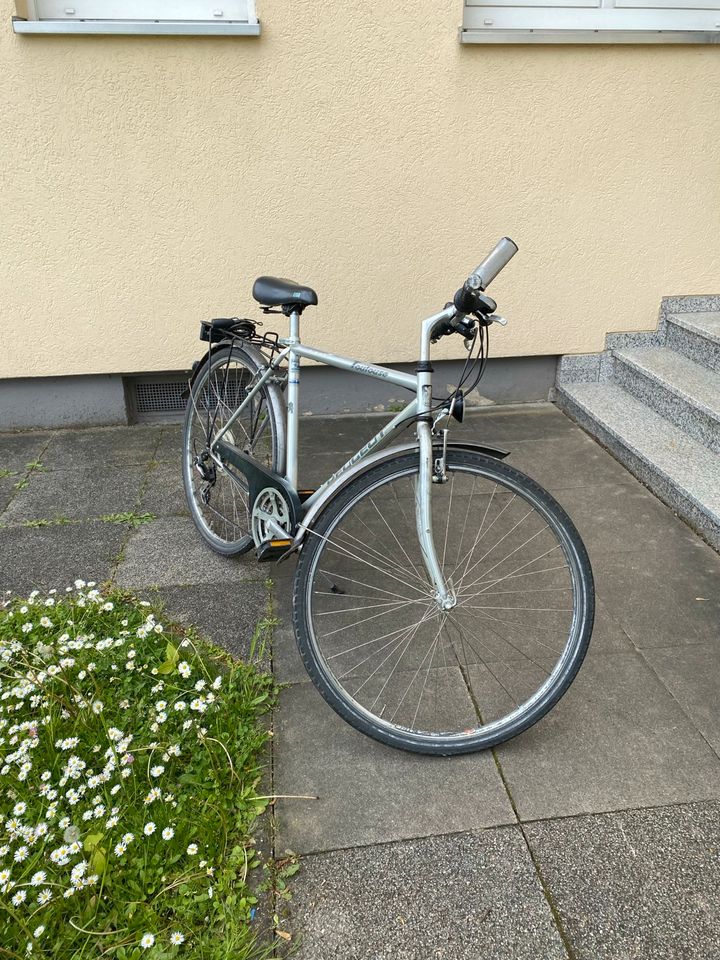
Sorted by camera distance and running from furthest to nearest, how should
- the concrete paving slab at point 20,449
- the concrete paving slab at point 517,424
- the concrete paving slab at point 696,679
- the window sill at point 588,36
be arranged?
the concrete paving slab at point 517,424, the concrete paving slab at point 20,449, the window sill at point 588,36, the concrete paving slab at point 696,679

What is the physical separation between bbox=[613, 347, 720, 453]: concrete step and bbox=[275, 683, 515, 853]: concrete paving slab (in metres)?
2.39

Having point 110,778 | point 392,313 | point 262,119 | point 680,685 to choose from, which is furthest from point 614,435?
point 110,778

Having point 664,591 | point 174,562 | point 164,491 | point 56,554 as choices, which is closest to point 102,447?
point 164,491

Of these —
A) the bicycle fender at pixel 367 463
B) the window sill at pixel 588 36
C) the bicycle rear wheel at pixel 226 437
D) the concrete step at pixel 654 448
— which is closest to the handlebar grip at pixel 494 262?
the bicycle fender at pixel 367 463

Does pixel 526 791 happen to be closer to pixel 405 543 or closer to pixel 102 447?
pixel 405 543

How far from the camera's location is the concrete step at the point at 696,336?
4125mm

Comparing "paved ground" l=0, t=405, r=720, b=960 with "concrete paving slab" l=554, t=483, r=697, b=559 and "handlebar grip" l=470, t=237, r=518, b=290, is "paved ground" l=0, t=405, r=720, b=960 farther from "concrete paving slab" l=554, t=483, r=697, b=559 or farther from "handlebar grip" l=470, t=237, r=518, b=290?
"handlebar grip" l=470, t=237, r=518, b=290

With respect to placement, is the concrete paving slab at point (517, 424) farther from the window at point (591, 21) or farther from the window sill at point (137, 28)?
the window sill at point (137, 28)

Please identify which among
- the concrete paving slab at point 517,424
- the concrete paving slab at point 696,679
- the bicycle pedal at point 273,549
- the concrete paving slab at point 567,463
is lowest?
the concrete paving slab at point 696,679

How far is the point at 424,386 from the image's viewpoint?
207 centimetres

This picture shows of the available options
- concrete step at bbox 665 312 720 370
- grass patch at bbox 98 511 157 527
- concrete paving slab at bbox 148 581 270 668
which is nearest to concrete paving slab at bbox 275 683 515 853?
concrete paving slab at bbox 148 581 270 668

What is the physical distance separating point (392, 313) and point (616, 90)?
176cm

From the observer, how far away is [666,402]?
4031 millimetres

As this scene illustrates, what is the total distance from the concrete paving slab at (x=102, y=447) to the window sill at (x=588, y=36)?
9.43 ft
